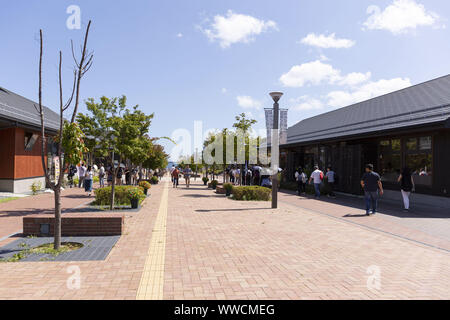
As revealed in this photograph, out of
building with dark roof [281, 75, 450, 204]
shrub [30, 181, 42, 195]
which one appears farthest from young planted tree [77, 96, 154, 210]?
building with dark roof [281, 75, 450, 204]

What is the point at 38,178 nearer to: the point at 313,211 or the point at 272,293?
the point at 313,211

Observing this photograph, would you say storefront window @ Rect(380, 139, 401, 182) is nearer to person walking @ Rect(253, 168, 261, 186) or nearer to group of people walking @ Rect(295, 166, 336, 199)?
group of people walking @ Rect(295, 166, 336, 199)

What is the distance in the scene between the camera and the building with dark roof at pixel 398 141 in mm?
14438

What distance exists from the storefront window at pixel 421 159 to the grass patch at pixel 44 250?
15.0 meters

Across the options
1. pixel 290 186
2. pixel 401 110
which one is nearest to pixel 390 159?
pixel 401 110

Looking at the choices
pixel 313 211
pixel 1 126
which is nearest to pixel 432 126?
pixel 313 211

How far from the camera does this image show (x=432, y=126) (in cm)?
1364

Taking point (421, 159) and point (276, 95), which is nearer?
point (276, 95)

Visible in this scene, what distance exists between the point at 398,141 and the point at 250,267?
15.3 metres

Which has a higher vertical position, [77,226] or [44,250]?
[77,226]

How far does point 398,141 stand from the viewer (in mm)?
17453

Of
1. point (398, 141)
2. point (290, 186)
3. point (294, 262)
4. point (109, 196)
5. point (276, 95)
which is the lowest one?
point (294, 262)

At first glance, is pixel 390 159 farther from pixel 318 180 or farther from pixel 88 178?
pixel 88 178
